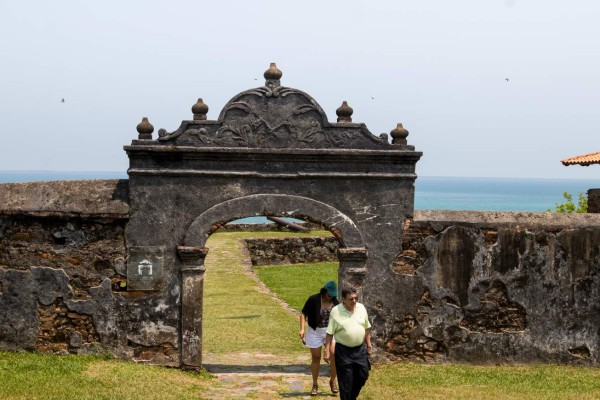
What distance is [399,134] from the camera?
1225 cm

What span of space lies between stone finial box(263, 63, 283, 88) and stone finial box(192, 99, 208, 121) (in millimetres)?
902

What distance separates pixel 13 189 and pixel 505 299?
7.03 m

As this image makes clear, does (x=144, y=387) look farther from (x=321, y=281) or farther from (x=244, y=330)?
(x=321, y=281)

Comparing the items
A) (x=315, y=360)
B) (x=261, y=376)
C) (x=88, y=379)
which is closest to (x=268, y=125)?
(x=315, y=360)

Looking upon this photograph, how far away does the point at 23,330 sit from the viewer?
1199 centimetres

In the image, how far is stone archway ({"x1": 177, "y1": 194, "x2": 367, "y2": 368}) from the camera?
11.9 m

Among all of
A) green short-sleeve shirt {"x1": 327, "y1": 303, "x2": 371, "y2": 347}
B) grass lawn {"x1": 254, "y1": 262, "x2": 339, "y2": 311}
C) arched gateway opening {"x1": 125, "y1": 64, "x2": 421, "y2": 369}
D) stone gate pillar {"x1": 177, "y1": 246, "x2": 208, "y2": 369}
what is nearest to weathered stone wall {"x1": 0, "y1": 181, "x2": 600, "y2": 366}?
stone gate pillar {"x1": 177, "y1": 246, "x2": 208, "y2": 369}

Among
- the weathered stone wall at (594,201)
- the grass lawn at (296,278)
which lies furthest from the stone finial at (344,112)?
the weathered stone wall at (594,201)

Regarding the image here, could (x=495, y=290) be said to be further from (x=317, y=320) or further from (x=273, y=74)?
(x=273, y=74)

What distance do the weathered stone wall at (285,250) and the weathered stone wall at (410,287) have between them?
56.0ft

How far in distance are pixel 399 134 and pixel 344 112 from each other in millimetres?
820

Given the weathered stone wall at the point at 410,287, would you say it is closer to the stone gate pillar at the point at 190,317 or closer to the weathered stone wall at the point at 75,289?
the weathered stone wall at the point at 75,289

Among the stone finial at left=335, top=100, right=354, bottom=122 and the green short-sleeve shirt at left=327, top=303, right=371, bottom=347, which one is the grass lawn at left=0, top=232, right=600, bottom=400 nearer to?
the green short-sleeve shirt at left=327, top=303, right=371, bottom=347

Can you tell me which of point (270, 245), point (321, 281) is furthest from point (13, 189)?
point (270, 245)
